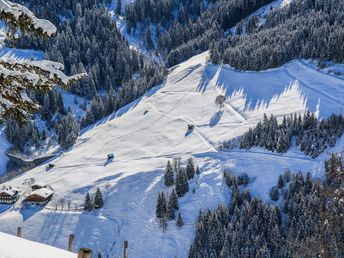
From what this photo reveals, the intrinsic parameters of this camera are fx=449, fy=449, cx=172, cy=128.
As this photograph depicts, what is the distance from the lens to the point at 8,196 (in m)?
87.2

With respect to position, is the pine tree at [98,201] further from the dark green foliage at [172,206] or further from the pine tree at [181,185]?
the pine tree at [181,185]

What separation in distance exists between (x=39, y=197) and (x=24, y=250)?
7549 cm

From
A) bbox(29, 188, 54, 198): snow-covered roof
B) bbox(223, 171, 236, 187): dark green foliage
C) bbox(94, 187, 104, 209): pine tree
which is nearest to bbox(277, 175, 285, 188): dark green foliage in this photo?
bbox(223, 171, 236, 187): dark green foliage

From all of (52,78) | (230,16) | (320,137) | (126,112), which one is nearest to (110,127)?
(126,112)

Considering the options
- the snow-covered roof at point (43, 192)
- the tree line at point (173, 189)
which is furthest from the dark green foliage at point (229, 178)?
the snow-covered roof at point (43, 192)

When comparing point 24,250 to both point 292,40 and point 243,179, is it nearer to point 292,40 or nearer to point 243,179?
point 243,179

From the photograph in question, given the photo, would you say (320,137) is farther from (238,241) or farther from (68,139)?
(68,139)

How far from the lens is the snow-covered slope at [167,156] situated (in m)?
73.9

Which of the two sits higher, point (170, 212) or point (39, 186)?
point (170, 212)

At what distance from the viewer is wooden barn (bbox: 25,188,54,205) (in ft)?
272

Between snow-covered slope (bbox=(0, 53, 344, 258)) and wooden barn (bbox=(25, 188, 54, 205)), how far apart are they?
218 cm

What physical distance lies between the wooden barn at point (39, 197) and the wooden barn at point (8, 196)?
17.2 feet

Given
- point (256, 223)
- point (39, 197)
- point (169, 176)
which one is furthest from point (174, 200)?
point (39, 197)

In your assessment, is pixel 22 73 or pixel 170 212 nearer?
pixel 22 73
